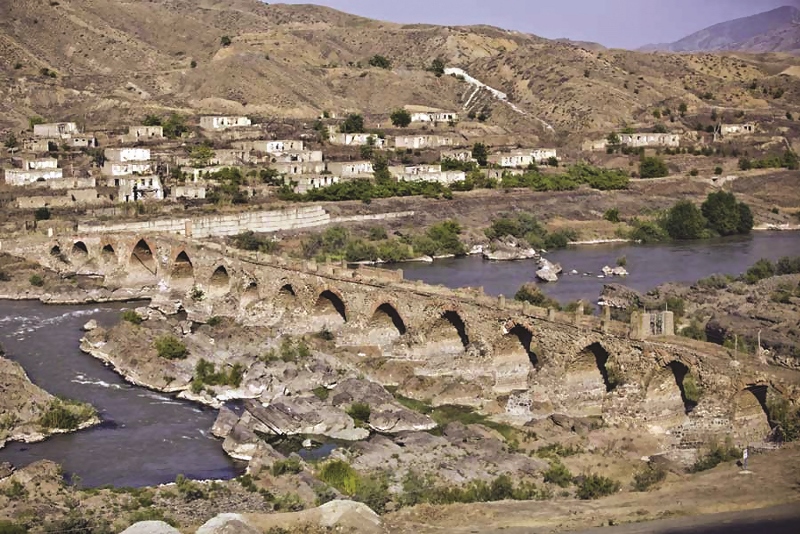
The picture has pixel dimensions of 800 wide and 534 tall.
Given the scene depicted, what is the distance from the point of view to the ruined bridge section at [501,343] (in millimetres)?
22203

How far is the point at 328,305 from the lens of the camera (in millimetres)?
33844

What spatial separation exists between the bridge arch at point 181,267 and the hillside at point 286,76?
142 feet

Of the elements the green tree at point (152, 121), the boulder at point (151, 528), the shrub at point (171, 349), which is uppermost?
the green tree at point (152, 121)

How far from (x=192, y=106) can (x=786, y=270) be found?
55955 millimetres

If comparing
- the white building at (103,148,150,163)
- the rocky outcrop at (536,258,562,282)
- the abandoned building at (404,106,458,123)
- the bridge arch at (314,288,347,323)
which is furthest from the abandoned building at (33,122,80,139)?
the bridge arch at (314,288,347,323)

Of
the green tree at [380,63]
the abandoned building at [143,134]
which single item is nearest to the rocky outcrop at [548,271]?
the abandoned building at [143,134]

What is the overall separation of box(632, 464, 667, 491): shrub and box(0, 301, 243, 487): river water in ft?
25.1

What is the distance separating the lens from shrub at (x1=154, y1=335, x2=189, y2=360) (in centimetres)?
3038

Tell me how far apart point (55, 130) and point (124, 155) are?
1109 cm

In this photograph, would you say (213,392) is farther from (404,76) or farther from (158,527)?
(404,76)

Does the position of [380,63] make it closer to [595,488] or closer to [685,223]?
[685,223]

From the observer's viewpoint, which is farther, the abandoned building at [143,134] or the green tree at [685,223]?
the abandoned building at [143,134]

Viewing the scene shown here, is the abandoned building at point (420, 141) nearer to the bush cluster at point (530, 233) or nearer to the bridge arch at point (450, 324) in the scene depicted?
the bush cluster at point (530, 233)

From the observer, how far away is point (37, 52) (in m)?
102
